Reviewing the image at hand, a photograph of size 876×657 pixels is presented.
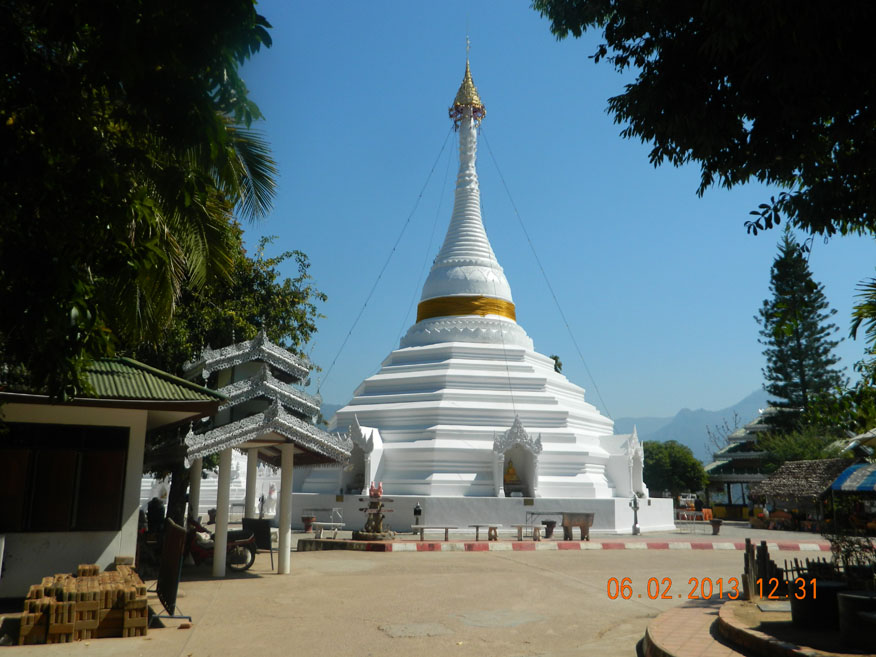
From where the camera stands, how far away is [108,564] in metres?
10.3

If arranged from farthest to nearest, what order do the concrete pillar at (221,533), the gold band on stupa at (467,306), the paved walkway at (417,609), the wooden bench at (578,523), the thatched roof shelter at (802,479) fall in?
the gold band on stupa at (467,306) < the thatched roof shelter at (802,479) < the wooden bench at (578,523) < the concrete pillar at (221,533) < the paved walkway at (417,609)

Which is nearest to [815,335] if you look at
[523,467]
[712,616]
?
[523,467]

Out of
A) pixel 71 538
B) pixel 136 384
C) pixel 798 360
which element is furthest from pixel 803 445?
pixel 71 538

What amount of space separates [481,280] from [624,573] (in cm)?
1930

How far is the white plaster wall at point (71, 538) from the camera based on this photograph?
9.88m

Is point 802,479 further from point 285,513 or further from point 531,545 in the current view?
point 285,513

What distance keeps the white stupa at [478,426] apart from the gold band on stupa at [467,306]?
0.15 feet

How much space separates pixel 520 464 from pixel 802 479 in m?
11.3

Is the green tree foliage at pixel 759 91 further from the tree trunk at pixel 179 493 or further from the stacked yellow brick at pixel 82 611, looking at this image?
the tree trunk at pixel 179 493

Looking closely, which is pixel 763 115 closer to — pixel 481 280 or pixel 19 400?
pixel 19 400

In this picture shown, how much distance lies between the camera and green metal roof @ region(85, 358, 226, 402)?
32.8 feet

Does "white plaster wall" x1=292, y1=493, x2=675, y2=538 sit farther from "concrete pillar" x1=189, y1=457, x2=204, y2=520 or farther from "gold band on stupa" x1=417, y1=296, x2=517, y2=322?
"gold band on stupa" x1=417, y1=296, x2=517, y2=322

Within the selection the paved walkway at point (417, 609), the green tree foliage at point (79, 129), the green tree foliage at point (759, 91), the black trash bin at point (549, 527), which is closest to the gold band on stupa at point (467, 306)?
the black trash bin at point (549, 527)
